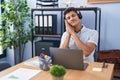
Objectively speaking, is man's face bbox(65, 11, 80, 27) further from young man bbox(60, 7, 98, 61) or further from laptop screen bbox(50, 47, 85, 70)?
laptop screen bbox(50, 47, 85, 70)

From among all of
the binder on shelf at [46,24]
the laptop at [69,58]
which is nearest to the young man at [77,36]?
the laptop at [69,58]

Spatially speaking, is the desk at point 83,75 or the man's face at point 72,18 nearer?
the desk at point 83,75

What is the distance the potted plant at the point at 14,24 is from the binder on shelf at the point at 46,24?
0.19 meters

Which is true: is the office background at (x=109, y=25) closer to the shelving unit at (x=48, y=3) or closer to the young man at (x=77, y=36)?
the shelving unit at (x=48, y=3)

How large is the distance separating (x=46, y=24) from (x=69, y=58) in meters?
1.54

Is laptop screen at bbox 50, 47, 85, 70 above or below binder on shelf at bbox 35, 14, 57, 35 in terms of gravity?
below

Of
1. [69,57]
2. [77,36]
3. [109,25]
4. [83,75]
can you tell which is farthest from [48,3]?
[83,75]

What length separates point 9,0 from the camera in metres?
3.31

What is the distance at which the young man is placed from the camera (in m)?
2.11

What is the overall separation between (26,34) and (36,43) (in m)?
0.36

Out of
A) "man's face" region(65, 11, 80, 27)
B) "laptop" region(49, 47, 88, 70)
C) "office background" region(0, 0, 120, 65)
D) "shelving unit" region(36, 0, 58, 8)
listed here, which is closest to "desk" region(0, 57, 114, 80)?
"laptop" region(49, 47, 88, 70)

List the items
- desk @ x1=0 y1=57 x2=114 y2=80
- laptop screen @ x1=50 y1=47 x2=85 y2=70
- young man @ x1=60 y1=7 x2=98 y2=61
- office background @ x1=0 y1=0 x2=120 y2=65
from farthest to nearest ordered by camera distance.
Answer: office background @ x1=0 y1=0 x2=120 y2=65 < young man @ x1=60 y1=7 x2=98 y2=61 < laptop screen @ x1=50 y1=47 x2=85 y2=70 < desk @ x1=0 y1=57 x2=114 y2=80

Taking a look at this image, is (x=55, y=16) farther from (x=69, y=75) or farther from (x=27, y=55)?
(x=69, y=75)

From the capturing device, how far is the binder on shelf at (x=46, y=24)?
3.07m
